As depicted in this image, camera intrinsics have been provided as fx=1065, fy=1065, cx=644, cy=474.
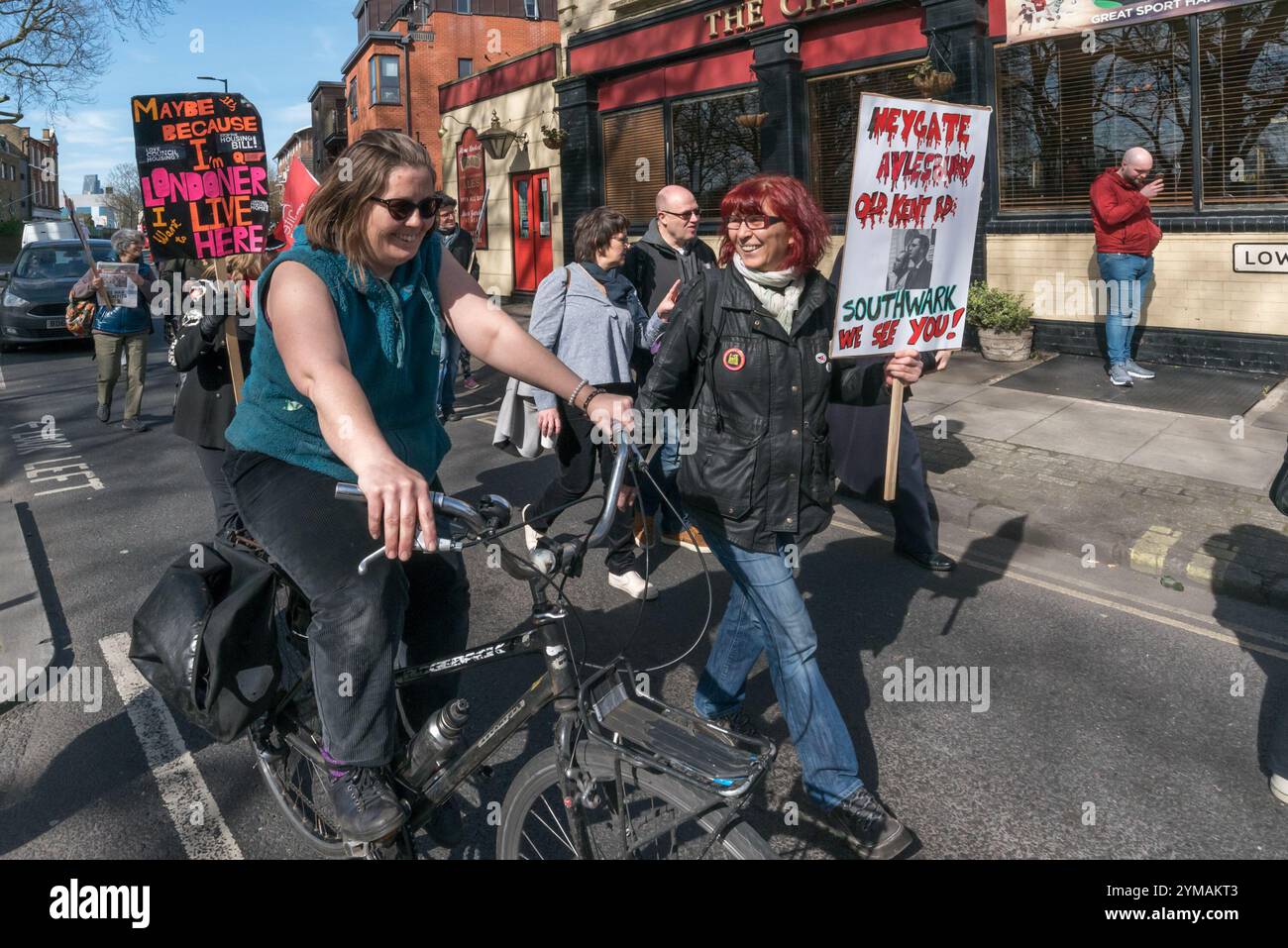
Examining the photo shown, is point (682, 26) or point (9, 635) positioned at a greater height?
point (682, 26)

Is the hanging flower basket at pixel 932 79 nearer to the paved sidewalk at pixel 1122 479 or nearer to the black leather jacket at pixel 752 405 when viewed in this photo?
the paved sidewalk at pixel 1122 479

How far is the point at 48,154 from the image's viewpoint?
10275 cm

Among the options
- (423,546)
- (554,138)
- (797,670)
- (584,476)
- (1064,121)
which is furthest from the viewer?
(554,138)

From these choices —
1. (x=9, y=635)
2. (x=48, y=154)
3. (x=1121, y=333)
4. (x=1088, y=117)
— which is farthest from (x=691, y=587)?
(x=48, y=154)

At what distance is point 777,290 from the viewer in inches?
137

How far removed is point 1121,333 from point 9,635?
9.36 m

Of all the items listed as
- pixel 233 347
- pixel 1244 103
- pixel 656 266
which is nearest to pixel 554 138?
pixel 1244 103

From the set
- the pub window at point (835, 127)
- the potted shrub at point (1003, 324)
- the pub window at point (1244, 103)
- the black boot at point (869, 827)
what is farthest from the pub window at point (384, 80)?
the black boot at point (869, 827)

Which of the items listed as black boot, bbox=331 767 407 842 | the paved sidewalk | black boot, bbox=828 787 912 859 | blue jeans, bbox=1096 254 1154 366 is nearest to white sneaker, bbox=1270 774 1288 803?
black boot, bbox=828 787 912 859

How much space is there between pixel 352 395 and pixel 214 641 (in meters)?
0.90

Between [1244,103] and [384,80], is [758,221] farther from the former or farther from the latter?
[384,80]

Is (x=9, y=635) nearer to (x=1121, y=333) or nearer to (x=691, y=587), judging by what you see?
(x=691, y=587)

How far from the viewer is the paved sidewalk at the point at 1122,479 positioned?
19.0 feet

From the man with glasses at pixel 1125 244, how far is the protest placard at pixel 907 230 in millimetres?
6431
